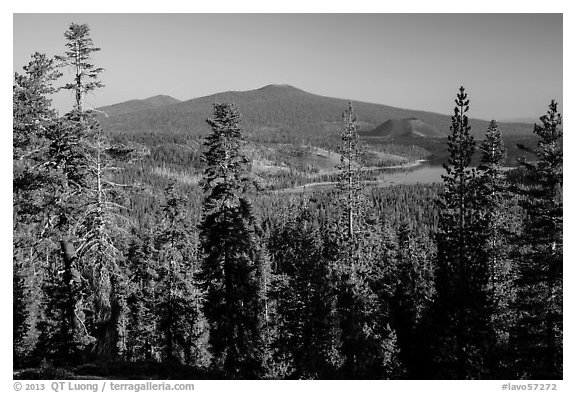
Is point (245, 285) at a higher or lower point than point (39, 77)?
lower

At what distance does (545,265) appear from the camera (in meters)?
16.9

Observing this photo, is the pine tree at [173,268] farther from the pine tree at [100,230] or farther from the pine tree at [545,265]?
the pine tree at [545,265]

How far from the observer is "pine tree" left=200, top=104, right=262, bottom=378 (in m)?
21.2

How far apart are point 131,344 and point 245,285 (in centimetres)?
2489

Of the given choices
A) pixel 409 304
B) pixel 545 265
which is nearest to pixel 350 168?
pixel 545 265

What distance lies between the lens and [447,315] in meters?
18.7

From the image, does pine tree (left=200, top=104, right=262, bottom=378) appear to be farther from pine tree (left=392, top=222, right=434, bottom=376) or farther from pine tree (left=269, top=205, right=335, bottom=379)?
pine tree (left=392, top=222, right=434, bottom=376)

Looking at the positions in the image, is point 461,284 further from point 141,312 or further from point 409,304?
point 141,312

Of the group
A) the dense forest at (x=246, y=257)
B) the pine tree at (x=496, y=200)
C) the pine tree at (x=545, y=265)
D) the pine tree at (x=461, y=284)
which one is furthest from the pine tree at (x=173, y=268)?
the pine tree at (x=545, y=265)

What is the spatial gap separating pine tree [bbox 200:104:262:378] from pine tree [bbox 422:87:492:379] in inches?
344

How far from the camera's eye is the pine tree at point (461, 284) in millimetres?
18078
